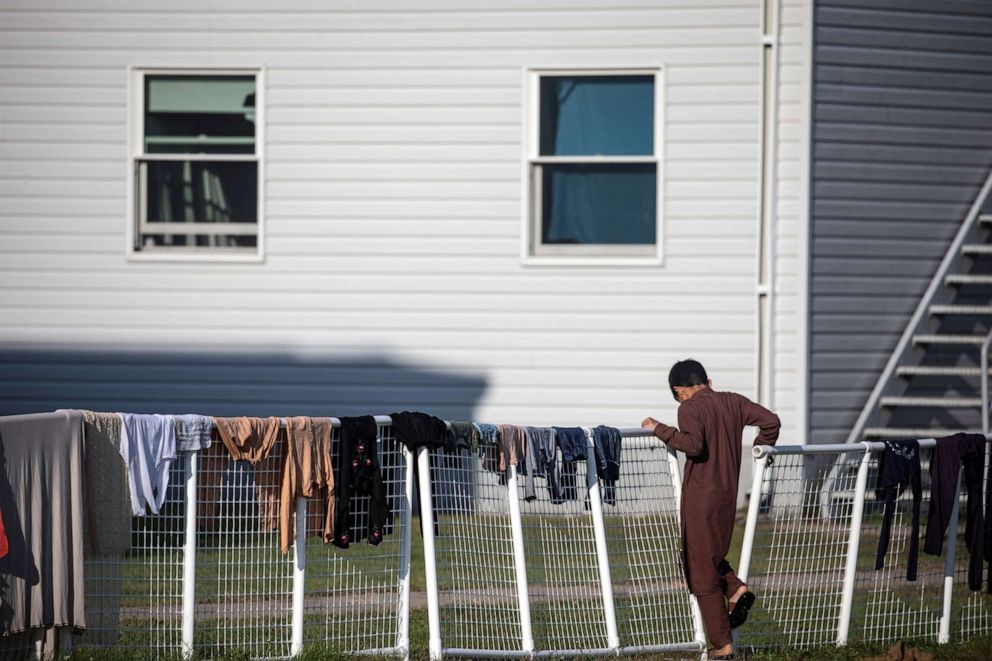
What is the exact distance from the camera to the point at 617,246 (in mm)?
12281

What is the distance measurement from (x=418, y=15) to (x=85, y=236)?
12.2ft

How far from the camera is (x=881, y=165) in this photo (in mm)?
12297

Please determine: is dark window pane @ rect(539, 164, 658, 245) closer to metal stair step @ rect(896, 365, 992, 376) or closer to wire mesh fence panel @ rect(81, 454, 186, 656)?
metal stair step @ rect(896, 365, 992, 376)

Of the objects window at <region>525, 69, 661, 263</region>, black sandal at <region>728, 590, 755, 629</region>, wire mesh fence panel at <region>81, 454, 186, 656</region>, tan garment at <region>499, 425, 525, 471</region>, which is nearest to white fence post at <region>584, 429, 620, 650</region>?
tan garment at <region>499, 425, 525, 471</region>

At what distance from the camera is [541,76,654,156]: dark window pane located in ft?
40.2

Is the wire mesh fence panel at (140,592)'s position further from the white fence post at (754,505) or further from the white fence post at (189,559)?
the white fence post at (754,505)

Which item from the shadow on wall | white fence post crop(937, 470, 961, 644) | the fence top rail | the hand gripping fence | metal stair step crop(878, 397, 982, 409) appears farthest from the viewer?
the shadow on wall

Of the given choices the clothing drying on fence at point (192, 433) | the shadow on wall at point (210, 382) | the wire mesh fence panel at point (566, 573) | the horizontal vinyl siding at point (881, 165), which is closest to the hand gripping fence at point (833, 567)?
the wire mesh fence panel at point (566, 573)

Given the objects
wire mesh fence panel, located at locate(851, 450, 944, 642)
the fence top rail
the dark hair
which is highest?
the dark hair

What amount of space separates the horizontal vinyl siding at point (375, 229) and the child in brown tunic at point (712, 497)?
4629mm

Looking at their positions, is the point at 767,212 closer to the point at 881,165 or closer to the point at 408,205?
the point at 881,165

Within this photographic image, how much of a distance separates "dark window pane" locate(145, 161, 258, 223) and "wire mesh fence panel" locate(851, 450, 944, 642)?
6533mm

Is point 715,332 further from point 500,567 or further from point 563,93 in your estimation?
point 500,567

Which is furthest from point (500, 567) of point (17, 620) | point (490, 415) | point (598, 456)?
point (490, 415)
